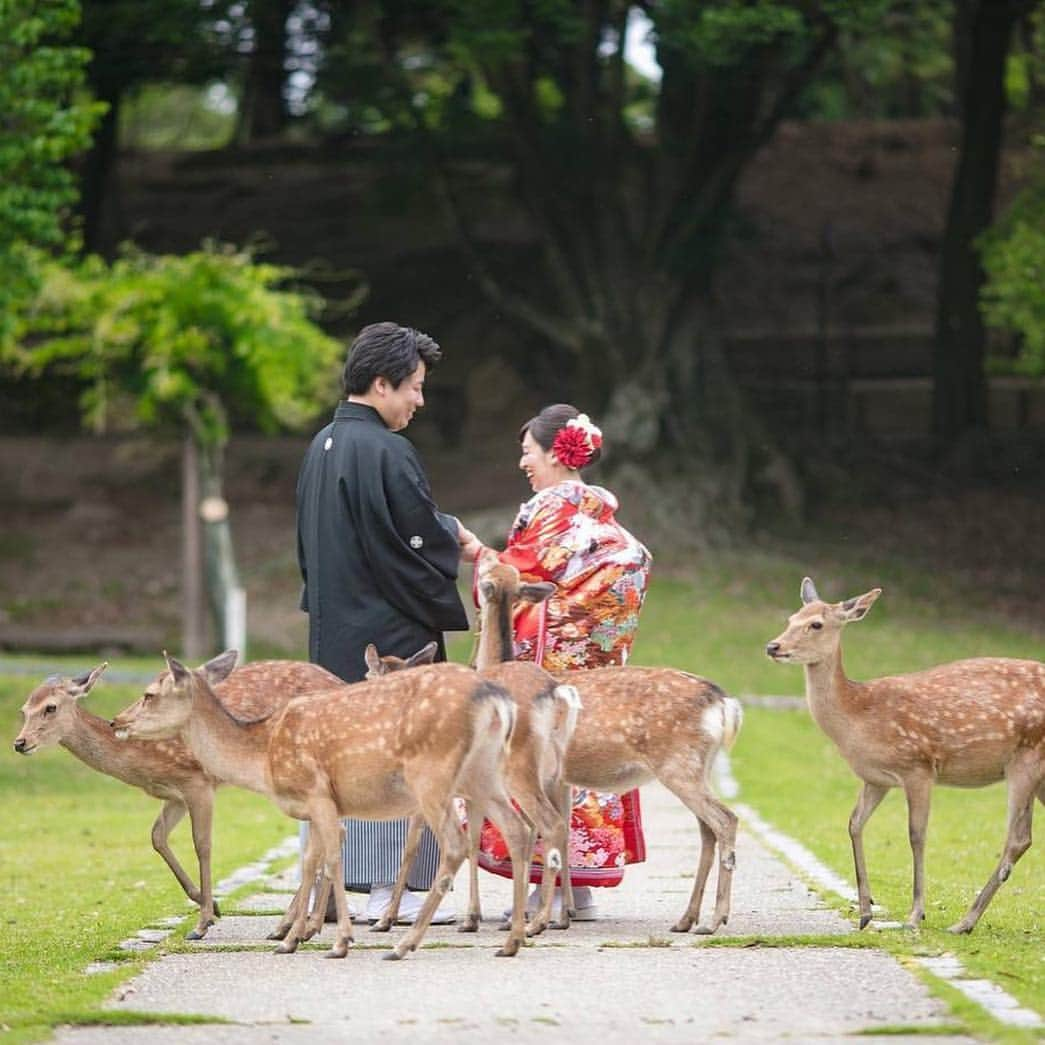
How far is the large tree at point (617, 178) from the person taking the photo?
27.1 m

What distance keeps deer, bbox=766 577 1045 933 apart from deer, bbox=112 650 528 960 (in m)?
1.38

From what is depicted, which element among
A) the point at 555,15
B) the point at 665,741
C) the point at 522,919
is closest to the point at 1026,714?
the point at 665,741

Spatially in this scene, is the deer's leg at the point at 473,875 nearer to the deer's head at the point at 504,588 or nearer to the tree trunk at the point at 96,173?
the deer's head at the point at 504,588

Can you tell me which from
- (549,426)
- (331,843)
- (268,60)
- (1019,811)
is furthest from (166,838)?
(268,60)

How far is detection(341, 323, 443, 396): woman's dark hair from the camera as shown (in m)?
8.51

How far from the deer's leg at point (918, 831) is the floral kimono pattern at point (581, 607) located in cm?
120

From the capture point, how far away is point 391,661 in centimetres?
827

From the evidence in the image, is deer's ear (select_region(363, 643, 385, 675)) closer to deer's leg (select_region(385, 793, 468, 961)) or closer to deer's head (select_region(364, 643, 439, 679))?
deer's head (select_region(364, 643, 439, 679))

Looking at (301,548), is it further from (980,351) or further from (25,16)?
(980,351)

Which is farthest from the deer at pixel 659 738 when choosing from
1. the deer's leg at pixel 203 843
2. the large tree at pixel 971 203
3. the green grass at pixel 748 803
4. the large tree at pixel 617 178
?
the large tree at pixel 971 203

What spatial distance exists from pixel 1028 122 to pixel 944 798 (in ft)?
65.0

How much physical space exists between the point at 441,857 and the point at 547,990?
3.33 ft

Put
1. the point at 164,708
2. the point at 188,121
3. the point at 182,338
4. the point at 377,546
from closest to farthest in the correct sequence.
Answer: the point at 164,708
the point at 377,546
the point at 182,338
the point at 188,121

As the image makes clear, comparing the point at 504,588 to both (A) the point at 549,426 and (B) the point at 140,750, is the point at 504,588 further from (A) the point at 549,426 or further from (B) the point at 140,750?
(B) the point at 140,750
